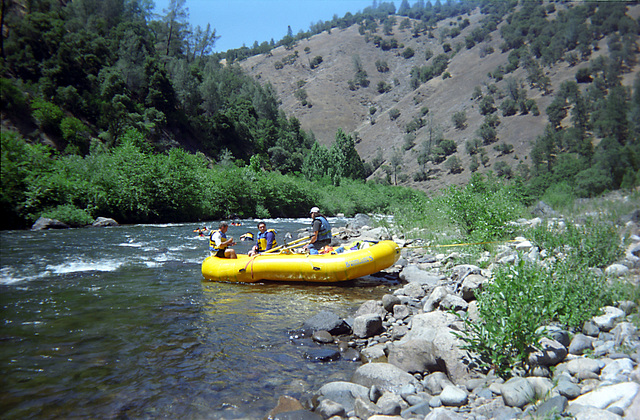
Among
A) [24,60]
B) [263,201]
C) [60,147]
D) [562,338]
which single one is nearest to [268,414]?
[562,338]

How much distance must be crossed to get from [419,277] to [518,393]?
489 centimetres

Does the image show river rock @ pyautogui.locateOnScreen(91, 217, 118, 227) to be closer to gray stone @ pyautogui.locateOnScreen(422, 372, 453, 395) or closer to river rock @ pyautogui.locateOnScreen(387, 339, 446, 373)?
river rock @ pyautogui.locateOnScreen(387, 339, 446, 373)

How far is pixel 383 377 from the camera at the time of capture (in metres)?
3.91

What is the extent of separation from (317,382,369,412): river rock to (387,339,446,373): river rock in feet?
2.10

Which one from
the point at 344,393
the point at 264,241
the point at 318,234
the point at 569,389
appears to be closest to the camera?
the point at 569,389

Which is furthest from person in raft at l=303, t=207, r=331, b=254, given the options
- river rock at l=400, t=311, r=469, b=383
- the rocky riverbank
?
river rock at l=400, t=311, r=469, b=383

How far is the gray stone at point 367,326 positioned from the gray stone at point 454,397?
2.14m

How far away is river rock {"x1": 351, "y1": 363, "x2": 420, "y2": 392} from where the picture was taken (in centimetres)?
380

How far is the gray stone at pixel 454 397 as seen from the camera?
3.12 metres

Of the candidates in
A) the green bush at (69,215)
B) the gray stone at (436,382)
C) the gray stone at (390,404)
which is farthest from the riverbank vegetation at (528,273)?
the green bush at (69,215)

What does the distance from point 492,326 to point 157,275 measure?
802 centimetres

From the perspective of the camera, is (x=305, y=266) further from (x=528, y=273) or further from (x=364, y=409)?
(x=528, y=273)

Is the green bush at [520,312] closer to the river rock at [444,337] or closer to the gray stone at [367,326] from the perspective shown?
the river rock at [444,337]

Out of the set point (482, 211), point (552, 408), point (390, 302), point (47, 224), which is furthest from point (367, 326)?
point (47, 224)
